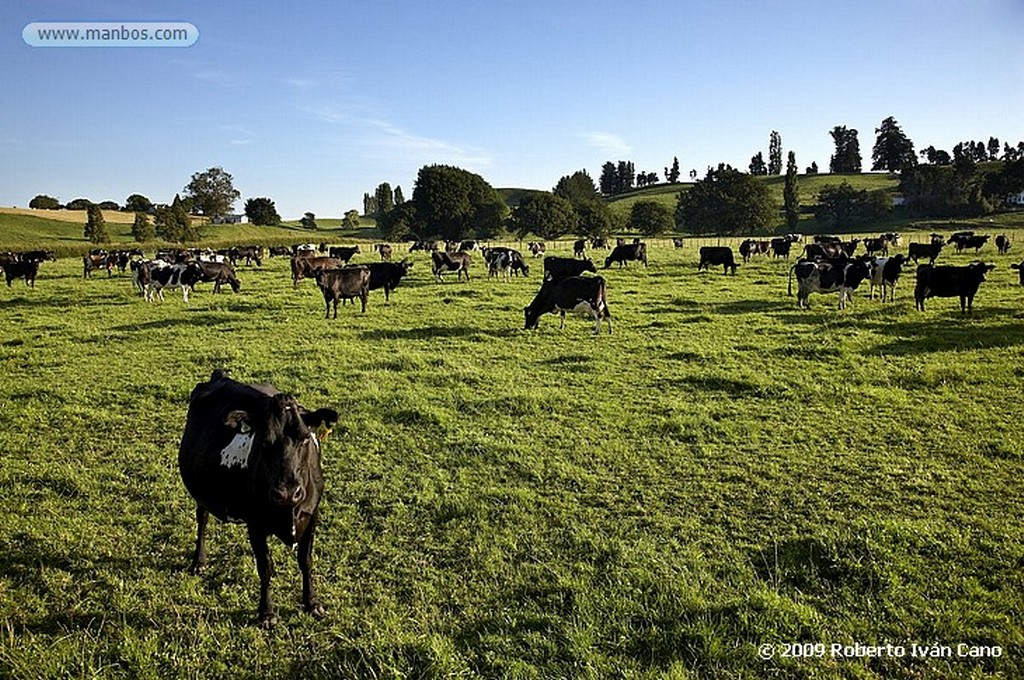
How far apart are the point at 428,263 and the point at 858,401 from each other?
34.6 metres

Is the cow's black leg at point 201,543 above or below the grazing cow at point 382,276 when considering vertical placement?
below

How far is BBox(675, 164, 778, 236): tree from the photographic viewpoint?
8244 cm

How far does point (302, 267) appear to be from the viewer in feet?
99.8

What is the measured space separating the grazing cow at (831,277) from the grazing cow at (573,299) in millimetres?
7978

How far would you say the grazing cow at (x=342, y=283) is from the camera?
20.9 m

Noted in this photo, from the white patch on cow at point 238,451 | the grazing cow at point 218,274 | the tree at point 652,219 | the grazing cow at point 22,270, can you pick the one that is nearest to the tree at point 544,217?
the tree at point 652,219

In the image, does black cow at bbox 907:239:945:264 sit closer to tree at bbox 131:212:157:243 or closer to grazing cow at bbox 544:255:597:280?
grazing cow at bbox 544:255:597:280

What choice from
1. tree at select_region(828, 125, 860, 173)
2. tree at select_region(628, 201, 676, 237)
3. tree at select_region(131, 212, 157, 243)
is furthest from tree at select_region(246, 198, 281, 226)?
tree at select_region(828, 125, 860, 173)

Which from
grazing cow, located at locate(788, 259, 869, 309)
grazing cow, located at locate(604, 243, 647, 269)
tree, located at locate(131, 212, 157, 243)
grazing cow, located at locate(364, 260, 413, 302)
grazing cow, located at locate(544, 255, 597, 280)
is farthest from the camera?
tree, located at locate(131, 212, 157, 243)

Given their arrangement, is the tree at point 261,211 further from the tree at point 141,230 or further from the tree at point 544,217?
the tree at point 544,217

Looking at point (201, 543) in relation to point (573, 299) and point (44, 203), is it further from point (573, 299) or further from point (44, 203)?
point (44, 203)

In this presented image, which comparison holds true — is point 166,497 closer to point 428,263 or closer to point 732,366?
point 732,366

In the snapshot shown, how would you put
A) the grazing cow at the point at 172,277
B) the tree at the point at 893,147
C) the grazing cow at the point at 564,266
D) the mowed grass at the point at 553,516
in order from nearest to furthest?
1. the mowed grass at the point at 553,516
2. the grazing cow at the point at 172,277
3. the grazing cow at the point at 564,266
4. the tree at the point at 893,147
